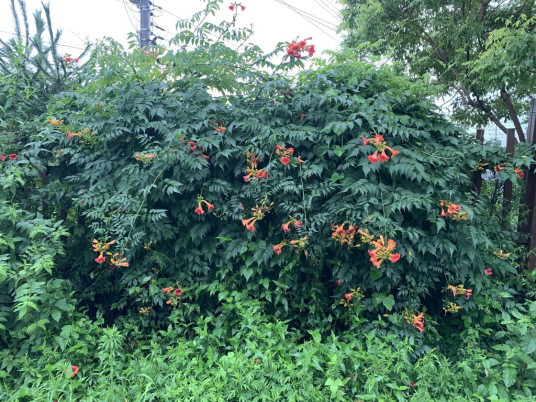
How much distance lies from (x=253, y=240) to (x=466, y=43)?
5769 mm

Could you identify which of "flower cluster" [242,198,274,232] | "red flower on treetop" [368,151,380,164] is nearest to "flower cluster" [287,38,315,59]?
"red flower on treetop" [368,151,380,164]

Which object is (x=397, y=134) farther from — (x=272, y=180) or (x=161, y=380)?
(x=161, y=380)

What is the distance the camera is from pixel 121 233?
2.74 metres

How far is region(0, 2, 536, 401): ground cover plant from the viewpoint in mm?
2357

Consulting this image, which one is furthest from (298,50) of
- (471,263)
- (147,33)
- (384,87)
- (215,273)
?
(147,33)

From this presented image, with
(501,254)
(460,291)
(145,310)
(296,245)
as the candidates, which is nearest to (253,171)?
(296,245)

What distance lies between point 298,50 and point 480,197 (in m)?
2.09

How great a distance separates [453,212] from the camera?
2508mm

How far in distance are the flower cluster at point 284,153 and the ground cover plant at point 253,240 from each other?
0.01 meters

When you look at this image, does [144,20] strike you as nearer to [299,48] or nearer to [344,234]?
[299,48]

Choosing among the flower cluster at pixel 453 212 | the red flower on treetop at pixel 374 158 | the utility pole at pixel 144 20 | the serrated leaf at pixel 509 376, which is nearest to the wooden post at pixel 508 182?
the flower cluster at pixel 453 212

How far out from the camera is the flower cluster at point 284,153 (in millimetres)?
2747

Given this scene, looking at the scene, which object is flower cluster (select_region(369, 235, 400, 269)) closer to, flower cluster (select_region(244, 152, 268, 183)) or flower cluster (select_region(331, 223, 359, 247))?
flower cluster (select_region(331, 223, 359, 247))

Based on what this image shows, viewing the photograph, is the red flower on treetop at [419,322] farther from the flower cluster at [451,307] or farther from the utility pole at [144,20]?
the utility pole at [144,20]
